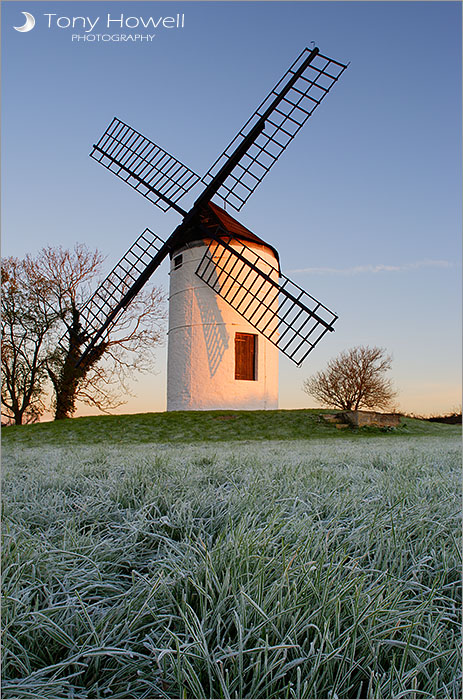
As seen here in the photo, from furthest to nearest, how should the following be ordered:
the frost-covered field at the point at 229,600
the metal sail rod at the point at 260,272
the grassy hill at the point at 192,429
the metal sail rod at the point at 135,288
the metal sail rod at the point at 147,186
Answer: the metal sail rod at the point at 135,288
the metal sail rod at the point at 147,186
the metal sail rod at the point at 260,272
the grassy hill at the point at 192,429
the frost-covered field at the point at 229,600

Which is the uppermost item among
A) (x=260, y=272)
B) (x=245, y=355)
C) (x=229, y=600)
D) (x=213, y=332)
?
(x=260, y=272)

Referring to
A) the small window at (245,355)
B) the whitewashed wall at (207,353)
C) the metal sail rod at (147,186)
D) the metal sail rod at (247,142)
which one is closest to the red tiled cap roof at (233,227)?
the whitewashed wall at (207,353)

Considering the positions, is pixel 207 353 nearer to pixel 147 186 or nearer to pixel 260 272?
pixel 260 272

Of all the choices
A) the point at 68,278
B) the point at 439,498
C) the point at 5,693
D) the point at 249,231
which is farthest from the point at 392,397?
the point at 5,693

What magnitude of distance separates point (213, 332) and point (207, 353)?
79 centimetres

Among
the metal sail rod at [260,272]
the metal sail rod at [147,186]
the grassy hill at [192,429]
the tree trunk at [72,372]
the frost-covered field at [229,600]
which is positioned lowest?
the grassy hill at [192,429]

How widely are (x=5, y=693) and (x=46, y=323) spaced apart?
1974 centimetres

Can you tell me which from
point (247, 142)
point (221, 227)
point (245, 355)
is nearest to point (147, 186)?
point (221, 227)

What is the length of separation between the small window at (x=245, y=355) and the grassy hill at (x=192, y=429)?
154 centimetres

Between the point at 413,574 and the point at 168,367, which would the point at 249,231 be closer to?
the point at 168,367

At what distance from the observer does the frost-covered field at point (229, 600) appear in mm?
1026

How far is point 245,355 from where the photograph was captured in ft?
53.7

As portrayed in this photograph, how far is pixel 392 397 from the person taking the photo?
2541cm

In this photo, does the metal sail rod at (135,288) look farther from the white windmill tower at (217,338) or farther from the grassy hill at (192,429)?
the grassy hill at (192,429)
